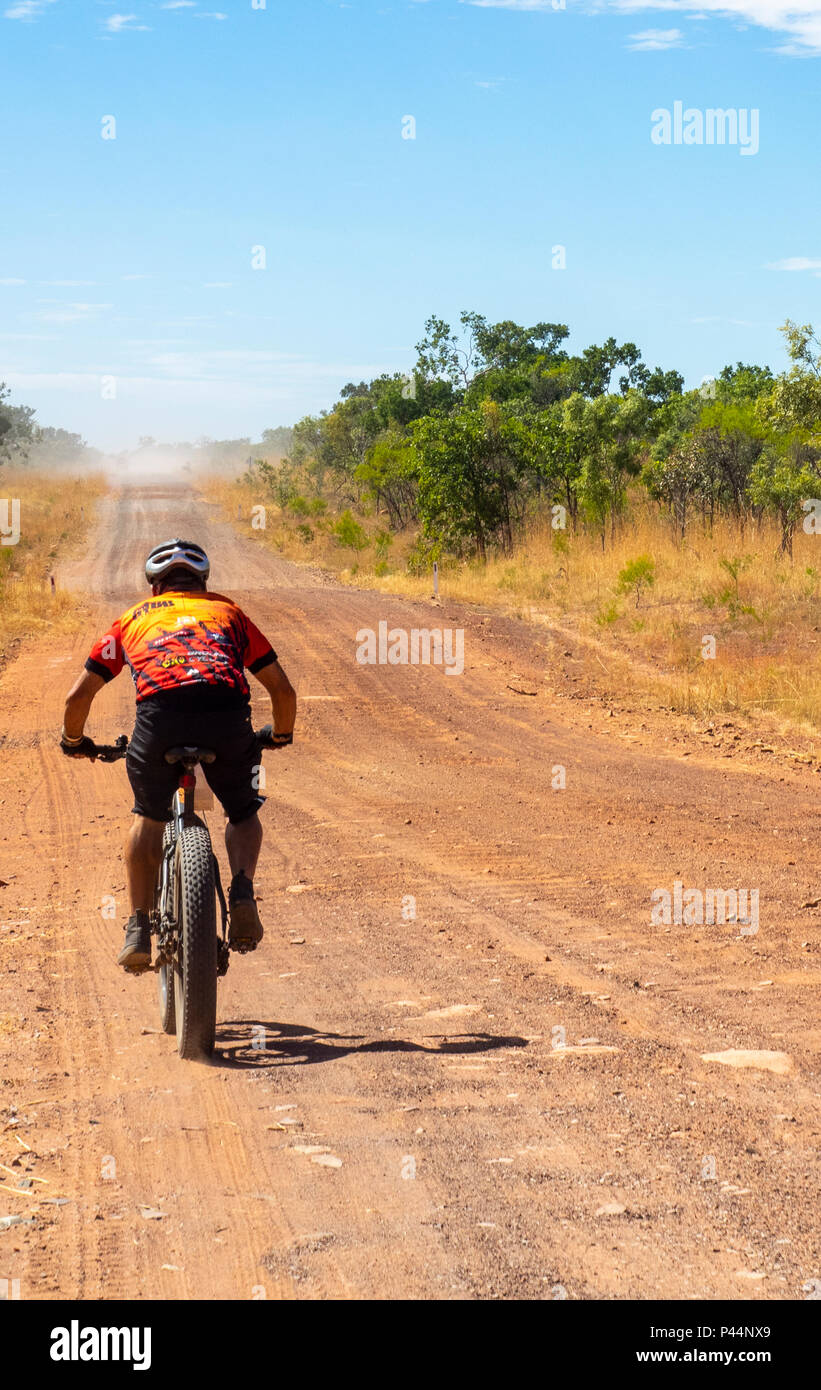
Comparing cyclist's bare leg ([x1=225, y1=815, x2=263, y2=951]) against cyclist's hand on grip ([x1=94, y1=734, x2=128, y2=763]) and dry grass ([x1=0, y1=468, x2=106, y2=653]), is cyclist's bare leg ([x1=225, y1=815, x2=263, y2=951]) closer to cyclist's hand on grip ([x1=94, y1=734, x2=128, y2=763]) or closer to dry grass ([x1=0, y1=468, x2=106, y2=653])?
cyclist's hand on grip ([x1=94, y1=734, x2=128, y2=763])

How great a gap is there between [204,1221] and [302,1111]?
859 millimetres

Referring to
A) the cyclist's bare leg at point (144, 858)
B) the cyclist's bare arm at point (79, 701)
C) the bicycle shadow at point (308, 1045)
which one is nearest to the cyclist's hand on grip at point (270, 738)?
the cyclist's bare leg at point (144, 858)

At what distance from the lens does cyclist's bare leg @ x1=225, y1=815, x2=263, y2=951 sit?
493 cm

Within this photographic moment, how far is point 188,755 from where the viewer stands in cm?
483

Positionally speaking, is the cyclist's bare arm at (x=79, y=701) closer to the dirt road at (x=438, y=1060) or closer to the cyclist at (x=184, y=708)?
the cyclist at (x=184, y=708)

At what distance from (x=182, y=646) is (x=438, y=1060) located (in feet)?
5.90

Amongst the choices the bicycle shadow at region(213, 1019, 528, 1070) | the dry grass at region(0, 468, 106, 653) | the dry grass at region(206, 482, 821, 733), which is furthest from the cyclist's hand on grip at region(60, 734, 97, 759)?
the dry grass at region(0, 468, 106, 653)

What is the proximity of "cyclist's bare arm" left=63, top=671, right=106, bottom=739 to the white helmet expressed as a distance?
17.8 inches

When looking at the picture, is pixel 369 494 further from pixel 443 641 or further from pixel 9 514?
pixel 443 641

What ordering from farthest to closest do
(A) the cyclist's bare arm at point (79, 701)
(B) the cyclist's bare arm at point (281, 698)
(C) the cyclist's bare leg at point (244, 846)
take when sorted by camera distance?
(B) the cyclist's bare arm at point (281, 698) < (A) the cyclist's bare arm at point (79, 701) < (C) the cyclist's bare leg at point (244, 846)

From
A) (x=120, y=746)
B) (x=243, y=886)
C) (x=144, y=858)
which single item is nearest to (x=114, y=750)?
(x=120, y=746)

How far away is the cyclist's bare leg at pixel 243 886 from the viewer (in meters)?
4.93

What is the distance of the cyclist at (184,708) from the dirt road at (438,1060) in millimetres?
649

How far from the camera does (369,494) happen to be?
43531 millimetres
